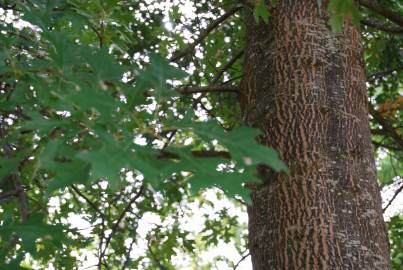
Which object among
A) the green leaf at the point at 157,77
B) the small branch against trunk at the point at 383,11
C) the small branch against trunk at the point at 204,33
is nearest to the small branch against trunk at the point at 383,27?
the small branch against trunk at the point at 383,11

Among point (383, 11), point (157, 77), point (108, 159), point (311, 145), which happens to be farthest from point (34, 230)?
point (383, 11)

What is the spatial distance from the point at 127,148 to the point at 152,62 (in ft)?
1.19

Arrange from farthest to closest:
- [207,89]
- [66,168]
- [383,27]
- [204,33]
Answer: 1. [204,33]
2. [383,27]
3. [207,89]
4. [66,168]

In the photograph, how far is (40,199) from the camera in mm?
3951

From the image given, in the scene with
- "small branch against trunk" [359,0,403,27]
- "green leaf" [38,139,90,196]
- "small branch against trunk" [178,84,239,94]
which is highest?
"small branch against trunk" [359,0,403,27]

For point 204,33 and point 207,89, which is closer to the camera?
point 207,89

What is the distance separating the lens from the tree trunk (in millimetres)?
2430

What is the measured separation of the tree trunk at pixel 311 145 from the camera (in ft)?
7.97

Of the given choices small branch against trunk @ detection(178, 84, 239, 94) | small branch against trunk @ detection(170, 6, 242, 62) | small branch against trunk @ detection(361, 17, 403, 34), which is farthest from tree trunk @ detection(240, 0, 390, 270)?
small branch against trunk @ detection(170, 6, 242, 62)

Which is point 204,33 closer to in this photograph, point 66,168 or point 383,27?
point 383,27

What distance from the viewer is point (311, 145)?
2596 millimetres

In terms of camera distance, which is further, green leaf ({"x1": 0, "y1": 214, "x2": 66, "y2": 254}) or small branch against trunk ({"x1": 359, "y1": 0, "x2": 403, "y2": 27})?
small branch against trunk ({"x1": 359, "y1": 0, "x2": 403, "y2": 27})

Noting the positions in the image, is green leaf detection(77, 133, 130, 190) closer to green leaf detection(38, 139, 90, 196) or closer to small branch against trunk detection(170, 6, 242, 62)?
green leaf detection(38, 139, 90, 196)

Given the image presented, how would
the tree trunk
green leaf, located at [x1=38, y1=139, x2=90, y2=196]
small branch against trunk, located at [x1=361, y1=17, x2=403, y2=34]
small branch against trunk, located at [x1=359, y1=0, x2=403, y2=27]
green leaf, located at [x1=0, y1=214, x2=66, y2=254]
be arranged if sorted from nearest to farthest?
green leaf, located at [x1=38, y1=139, x2=90, y2=196]
green leaf, located at [x1=0, y1=214, x2=66, y2=254]
the tree trunk
small branch against trunk, located at [x1=359, y1=0, x2=403, y2=27]
small branch against trunk, located at [x1=361, y1=17, x2=403, y2=34]
